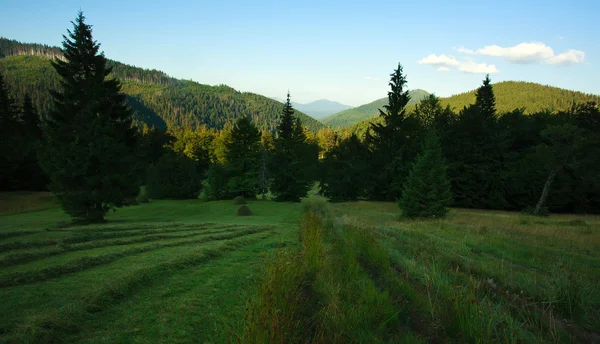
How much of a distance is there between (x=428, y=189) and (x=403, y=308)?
19790mm

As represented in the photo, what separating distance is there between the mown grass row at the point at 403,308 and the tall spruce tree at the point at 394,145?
34.8m

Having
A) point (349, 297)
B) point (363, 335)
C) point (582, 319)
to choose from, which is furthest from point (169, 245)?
point (582, 319)

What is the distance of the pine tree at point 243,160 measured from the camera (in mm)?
40312

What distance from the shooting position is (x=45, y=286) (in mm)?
5332

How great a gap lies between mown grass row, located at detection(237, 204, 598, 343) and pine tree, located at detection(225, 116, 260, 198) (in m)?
35.0

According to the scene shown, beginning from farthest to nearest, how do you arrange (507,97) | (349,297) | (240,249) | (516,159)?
1. (507,97)
2. (516,159)
3. (240,249)
4. (349,297)

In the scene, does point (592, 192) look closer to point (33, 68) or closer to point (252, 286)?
point (252, 286)

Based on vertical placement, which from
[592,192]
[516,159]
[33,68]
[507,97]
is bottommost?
[592,192]

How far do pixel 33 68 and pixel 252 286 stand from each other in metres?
280

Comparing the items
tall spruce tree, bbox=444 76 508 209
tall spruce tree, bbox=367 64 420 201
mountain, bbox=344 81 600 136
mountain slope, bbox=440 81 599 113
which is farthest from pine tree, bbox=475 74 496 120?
mountain slope, bbox=440 81 599 113

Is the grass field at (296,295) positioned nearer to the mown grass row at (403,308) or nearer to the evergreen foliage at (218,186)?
the mown grass row at (403,308)

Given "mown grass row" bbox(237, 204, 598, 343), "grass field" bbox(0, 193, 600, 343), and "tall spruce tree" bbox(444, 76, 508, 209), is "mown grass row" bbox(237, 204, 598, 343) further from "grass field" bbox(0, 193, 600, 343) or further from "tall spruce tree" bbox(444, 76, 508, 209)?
"tall spruce tree" bbox(444, 76, 508, 209)

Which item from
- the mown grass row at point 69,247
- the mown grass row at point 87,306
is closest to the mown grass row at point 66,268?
the mown grass row at point 69,247

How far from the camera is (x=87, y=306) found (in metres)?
4.49
